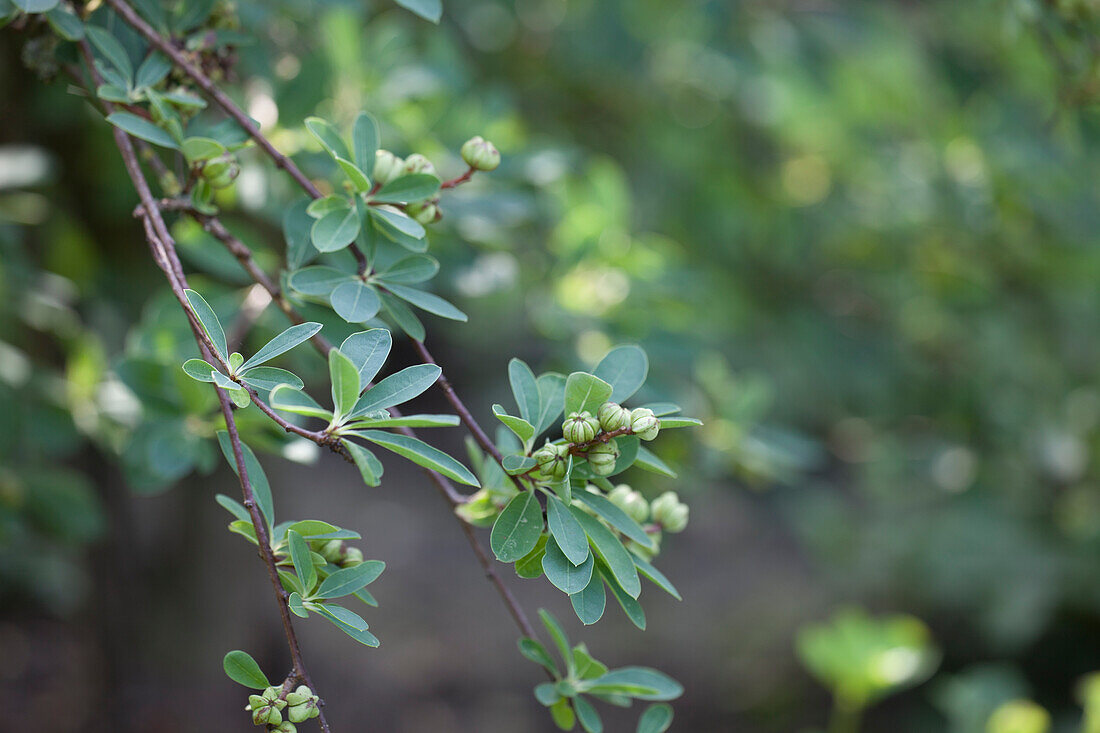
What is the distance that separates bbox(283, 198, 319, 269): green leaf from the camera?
720 mm

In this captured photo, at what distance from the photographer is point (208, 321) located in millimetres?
538

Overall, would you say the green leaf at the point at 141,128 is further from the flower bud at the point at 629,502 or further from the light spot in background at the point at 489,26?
the light spot in background at the point at 489,26

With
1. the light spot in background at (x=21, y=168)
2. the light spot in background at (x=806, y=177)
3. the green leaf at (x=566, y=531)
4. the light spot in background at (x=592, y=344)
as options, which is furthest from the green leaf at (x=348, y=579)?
the light spot in background at (x=806, y=177)

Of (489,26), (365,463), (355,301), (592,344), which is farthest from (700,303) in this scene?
(365,463)

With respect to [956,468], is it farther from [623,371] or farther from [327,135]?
[327,135]

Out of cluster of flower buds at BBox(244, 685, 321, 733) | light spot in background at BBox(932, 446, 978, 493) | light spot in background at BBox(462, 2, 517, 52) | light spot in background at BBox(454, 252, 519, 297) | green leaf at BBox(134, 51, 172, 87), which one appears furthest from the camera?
light spot in background at BBox(932, 446, 978, 493)

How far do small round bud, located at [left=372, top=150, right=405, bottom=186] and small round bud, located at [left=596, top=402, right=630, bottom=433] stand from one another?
0.85 ft

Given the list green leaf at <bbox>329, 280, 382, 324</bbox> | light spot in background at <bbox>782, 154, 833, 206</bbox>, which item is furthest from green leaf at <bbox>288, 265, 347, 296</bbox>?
light spot in background at <bbox>782, 154, 833, 206</bbox>

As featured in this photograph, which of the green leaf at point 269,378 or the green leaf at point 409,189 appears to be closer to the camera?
the green leaf at point 269,378

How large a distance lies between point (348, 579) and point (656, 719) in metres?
0.28

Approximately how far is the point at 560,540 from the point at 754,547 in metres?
3.00

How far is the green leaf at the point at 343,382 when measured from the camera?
510 millimetres

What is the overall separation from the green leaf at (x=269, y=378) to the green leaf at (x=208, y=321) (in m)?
0.02

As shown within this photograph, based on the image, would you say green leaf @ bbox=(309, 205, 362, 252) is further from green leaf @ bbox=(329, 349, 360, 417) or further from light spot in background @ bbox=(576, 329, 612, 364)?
light spot in background @ bbox=(576, 329, 612, 364)
